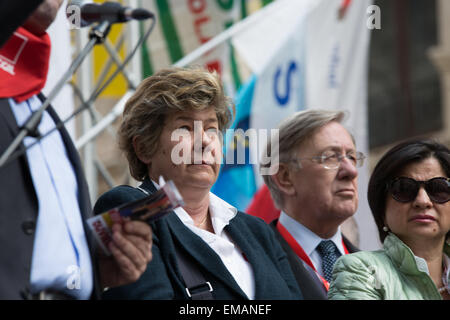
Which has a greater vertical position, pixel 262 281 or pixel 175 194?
pixel 175 194

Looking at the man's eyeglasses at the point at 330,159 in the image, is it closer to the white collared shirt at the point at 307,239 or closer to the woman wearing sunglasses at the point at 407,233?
the white collared shirt at the point at 307,239

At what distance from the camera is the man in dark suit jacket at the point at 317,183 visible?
11.9ft

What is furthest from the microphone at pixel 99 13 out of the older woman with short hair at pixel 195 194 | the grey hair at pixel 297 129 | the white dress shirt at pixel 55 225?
the grey hair at pixel 297 129

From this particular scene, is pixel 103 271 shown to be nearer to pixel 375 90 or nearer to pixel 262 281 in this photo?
pixel 262 281

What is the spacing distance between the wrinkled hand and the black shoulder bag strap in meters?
0.21

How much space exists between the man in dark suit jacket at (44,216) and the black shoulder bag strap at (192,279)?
0.24 metres

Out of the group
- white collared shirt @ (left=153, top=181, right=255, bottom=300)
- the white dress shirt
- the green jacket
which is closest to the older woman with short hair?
white collared shirt @ (left=153, top=181, right=255, bottom=300)

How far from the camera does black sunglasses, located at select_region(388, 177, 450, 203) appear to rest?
3.10 meters

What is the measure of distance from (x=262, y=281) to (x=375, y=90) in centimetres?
1085

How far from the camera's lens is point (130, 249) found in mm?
2461

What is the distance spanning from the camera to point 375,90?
43.9 feet

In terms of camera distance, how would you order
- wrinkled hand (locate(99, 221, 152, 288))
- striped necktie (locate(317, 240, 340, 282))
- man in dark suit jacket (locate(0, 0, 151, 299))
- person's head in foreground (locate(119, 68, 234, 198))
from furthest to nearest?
striped necktie (locate(317, 240, 340, 282)), person's head in foreground (locate(119, 68, 234, 198)), wrinkled hand (locate(99, 221, 152, 288)), man in dark suit jacket (locate(0, 0, 151, 299))

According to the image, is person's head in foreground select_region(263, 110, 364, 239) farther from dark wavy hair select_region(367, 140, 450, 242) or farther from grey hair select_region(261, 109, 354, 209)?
dark wavy hair select_region(367, 140, 450, 242)
